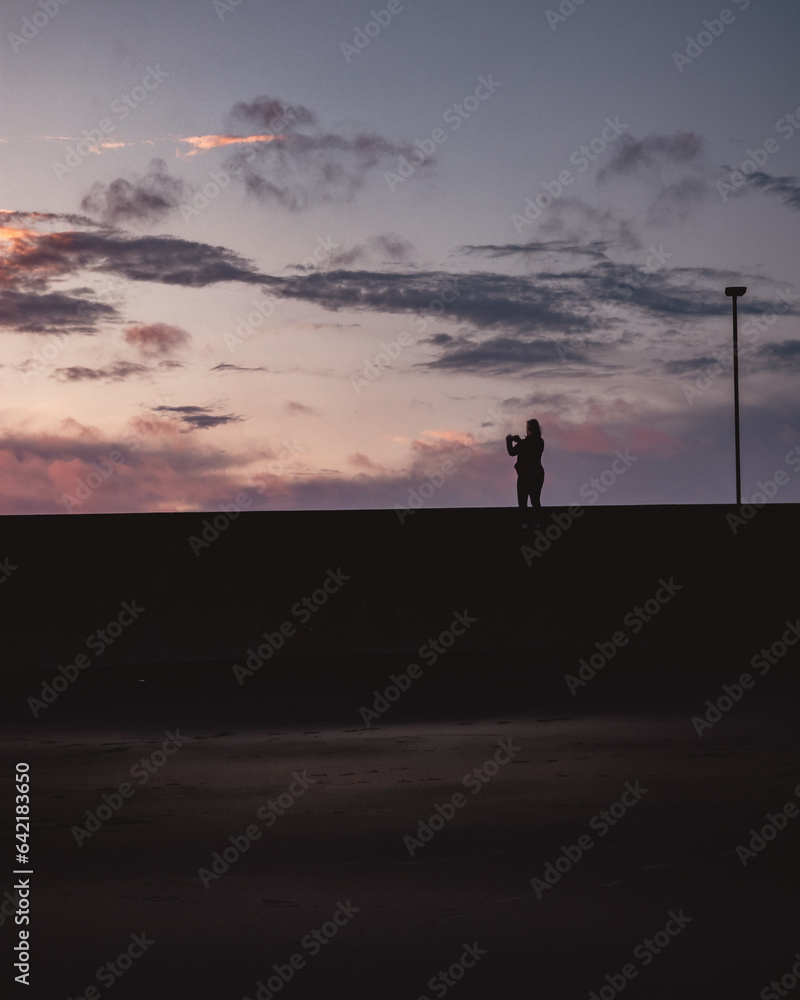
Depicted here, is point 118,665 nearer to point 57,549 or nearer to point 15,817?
point 57,549

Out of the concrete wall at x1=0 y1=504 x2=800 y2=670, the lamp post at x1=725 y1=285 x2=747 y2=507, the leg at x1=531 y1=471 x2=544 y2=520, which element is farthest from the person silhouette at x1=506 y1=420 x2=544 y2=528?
the lamp post at x1=725 y1=285 x2=747 y2=507

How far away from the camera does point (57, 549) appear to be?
56.5 feet

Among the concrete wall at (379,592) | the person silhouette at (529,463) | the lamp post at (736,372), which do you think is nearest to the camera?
the concrete wall at (379,592)

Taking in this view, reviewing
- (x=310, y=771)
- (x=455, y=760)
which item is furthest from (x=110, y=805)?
(x=455, y=760)

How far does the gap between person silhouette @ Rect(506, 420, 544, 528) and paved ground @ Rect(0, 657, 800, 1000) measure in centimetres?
927

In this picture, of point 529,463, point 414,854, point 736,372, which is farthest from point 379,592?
point 736,372

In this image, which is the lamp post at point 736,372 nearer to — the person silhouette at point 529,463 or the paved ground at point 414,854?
the person silhouette at point 529,463

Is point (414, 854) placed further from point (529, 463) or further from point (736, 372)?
point (736, 372)

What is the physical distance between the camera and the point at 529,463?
22328 millimetres

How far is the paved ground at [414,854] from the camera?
5.44 metres

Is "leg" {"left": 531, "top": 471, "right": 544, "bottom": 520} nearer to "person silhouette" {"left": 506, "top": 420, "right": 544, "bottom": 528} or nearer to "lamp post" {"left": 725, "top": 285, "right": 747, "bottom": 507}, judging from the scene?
"person silhouette" {"left": 506, "top": 420, "right": 544, "bottom": 528}

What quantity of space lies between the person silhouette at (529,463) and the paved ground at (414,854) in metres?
9.27

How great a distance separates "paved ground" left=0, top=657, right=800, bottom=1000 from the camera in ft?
17.8

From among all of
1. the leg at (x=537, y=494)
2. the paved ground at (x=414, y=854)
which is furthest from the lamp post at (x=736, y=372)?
the paved ground at (x=414, y=854)
